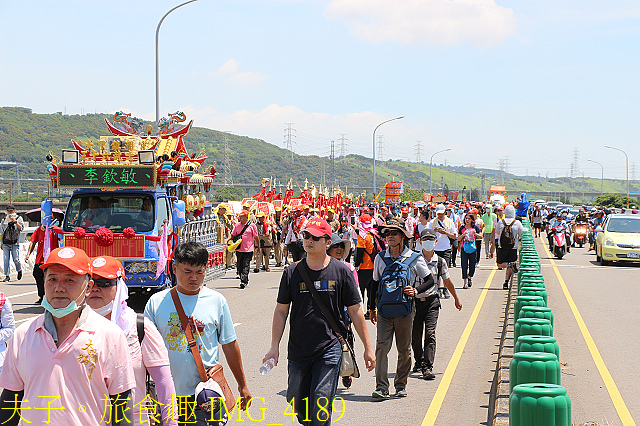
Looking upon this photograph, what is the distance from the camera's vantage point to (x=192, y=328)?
174 inches

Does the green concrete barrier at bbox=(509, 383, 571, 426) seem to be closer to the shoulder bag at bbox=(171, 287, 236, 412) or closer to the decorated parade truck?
the shoulder bag at bbox=(171, 287, 236, 412)

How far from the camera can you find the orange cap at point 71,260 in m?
3.39

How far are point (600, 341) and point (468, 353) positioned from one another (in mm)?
2294

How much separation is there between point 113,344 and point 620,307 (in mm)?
13178

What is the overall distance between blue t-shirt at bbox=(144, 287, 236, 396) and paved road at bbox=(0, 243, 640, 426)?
257 centimetres

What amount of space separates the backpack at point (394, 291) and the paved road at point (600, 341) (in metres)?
1.90

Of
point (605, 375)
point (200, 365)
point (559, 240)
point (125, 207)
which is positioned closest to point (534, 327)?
point (605, 375)

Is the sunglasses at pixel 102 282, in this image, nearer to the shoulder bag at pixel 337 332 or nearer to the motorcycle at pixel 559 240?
the shoulder bag at pixel 337 332

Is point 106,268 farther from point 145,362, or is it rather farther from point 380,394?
point 380,394

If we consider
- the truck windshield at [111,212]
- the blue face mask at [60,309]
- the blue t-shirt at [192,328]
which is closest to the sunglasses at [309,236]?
the blue t-shirt at [192,328]

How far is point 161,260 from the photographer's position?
512 inches

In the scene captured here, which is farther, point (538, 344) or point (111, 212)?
point (111, 212)

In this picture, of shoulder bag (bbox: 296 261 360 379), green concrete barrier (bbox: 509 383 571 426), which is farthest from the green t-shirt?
green concrete barrier (bbox: 509 383 571 426)

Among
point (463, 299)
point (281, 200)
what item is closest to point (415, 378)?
point (463, 299)
